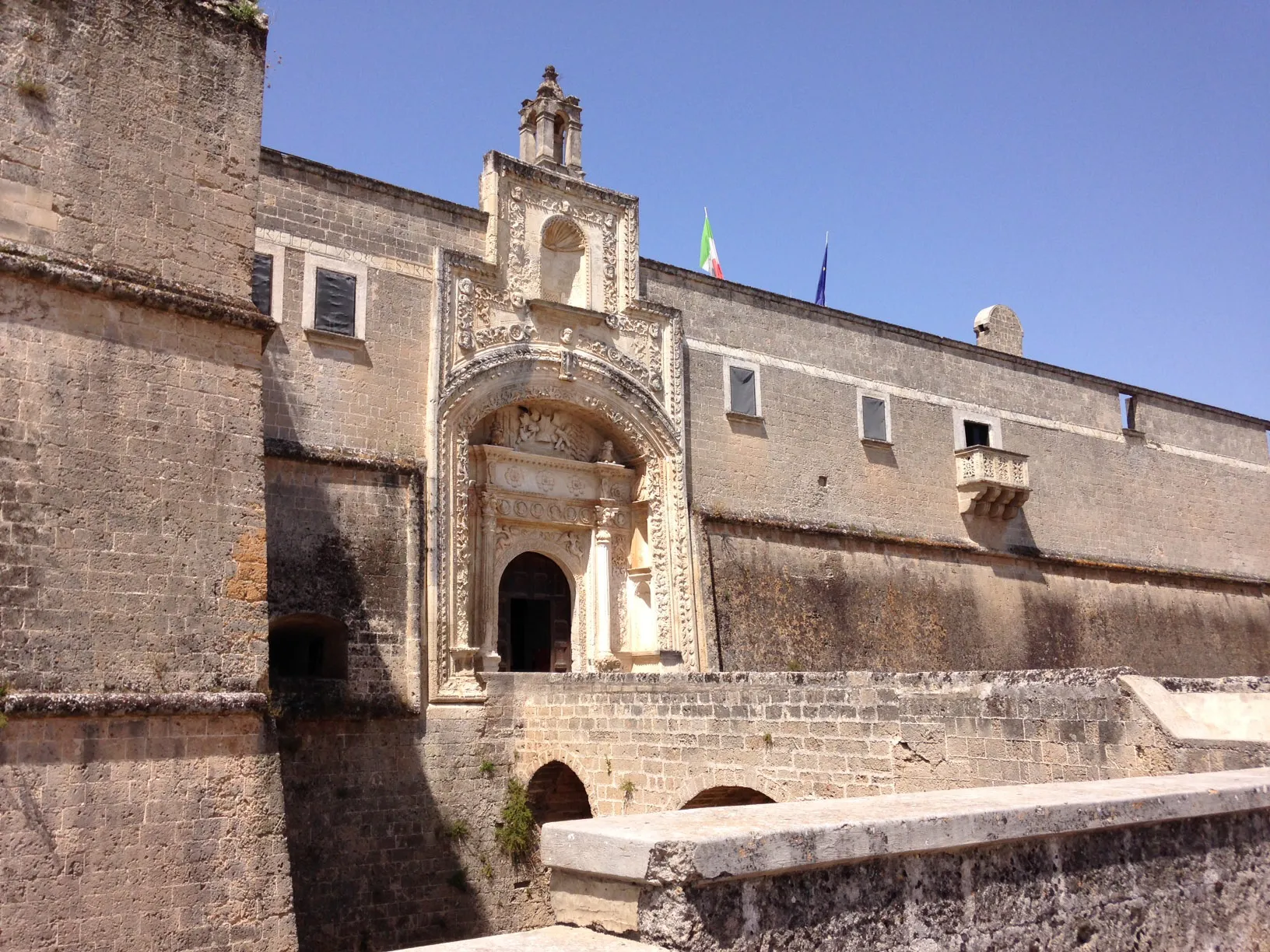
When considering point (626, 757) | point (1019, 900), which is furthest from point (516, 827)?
point (1019, 900)

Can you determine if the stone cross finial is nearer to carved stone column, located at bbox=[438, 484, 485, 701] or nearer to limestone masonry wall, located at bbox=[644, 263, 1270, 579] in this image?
limestone masonry wall, located at bbox=[644, 263, 1270, 579]

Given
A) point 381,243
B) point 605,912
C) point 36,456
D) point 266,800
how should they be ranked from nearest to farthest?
1. point 605,912
2. point 36,456
3. point 266,800
4. point 381,243

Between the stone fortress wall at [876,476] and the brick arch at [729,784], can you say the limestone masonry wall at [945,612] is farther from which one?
the brick arch at [729,784]

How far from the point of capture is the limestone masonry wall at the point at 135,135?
838 cm

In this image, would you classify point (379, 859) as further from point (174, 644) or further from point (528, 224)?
point (528, 224)

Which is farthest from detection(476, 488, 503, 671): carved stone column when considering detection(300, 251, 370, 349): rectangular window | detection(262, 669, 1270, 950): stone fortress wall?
detection(300, 251, 370, 349): rectangular window

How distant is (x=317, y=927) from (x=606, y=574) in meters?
5.94

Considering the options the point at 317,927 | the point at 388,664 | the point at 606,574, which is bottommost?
the point at 317,927

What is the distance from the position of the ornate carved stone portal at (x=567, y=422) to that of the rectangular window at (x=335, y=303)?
3.58 ft

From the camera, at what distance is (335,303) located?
13414 millimetres

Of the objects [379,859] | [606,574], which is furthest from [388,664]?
[606,574]

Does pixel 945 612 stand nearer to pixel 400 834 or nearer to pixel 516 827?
pixel 516 827

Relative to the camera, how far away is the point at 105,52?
8.93 m

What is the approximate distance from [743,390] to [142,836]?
11.5m
